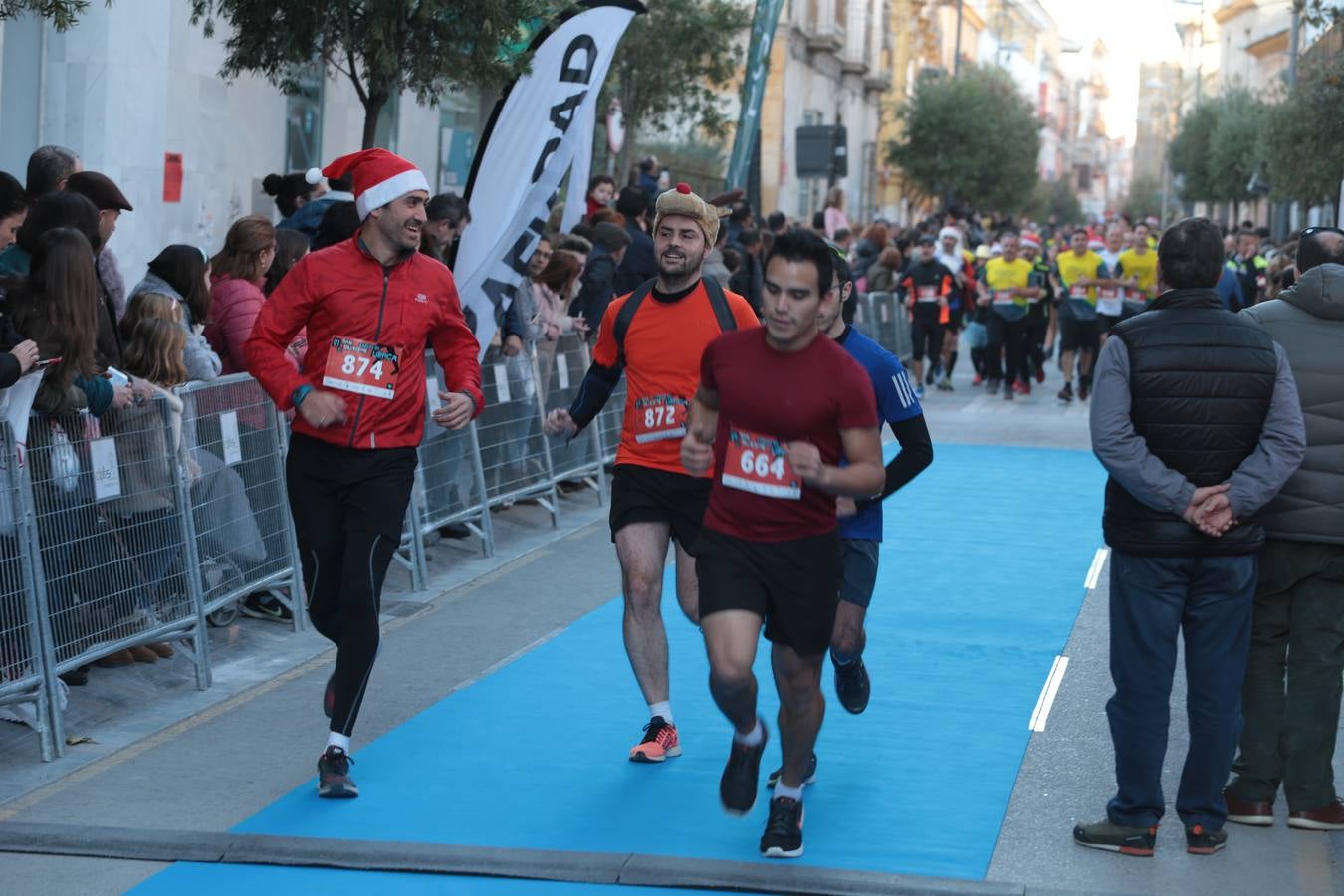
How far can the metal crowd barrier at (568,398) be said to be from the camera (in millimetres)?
12883

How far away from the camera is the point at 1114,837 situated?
6.17 metres

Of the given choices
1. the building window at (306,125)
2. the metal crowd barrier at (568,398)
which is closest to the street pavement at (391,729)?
the metal crowd barrier at (568,398)

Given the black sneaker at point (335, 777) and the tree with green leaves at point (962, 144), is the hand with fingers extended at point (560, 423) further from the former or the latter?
the tree with green leaves at point (962, 144)

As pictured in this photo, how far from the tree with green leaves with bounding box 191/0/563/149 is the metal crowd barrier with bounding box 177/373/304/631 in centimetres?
358

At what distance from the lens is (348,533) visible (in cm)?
665

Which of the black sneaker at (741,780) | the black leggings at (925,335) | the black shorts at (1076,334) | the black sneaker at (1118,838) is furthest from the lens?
the black leggings at (925,335)

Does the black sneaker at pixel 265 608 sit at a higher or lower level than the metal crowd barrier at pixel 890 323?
lower

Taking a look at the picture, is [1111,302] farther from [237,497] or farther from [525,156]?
[237,497]

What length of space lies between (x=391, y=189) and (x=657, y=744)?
7.13ft

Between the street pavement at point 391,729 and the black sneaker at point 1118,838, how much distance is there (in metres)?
0.04

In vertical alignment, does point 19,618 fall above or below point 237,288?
below

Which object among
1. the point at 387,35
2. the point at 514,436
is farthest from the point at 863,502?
the point at 387,35

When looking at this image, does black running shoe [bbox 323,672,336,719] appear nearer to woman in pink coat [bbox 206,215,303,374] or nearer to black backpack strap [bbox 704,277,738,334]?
black backpack strap [bbox 704,277,738,334]

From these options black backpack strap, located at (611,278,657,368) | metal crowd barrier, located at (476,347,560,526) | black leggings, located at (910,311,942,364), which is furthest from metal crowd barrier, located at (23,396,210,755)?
black leggings, located at (910,311,942,364)
